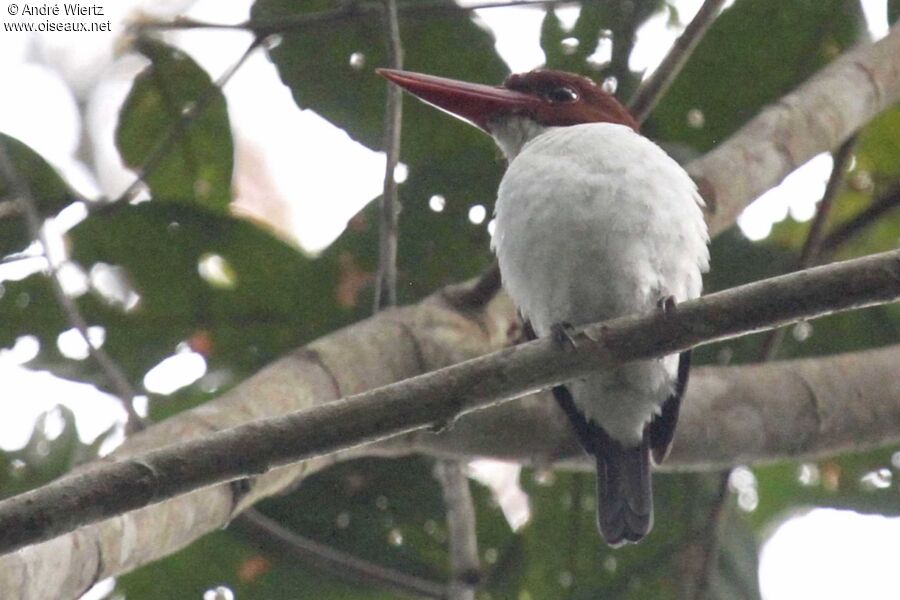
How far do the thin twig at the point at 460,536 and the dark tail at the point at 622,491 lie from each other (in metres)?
0.30

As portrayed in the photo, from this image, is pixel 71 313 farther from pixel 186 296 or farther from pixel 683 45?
pixel 683 45

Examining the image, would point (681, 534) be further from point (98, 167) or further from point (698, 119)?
point (98, 167)

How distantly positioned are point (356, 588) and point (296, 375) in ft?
3.67

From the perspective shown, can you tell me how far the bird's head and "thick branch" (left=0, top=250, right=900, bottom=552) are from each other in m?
1.39

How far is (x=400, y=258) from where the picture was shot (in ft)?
11.5

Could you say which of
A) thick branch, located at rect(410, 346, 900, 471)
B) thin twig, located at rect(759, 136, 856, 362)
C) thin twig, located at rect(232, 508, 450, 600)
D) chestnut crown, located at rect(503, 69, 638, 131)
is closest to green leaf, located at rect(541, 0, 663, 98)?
chestnut crown, located at rect(503, 69, 638, 131)

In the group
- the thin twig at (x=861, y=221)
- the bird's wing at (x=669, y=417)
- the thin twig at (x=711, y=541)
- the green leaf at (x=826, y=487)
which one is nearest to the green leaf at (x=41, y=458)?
the bird's wing at (x=669, y=417)

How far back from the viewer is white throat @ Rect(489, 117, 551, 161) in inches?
135

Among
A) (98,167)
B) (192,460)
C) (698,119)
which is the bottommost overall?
(192,460)

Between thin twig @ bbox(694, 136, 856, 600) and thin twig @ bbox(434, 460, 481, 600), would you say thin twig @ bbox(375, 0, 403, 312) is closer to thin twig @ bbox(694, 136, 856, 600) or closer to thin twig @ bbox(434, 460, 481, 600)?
thin twig @ bbox(434, 460, 481, 600)

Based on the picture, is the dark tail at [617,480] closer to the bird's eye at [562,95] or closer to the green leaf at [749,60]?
the bird's eye at [562,95]

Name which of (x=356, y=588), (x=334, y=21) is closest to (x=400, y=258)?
(x=334, y=21)

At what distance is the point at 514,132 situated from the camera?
3.46 meters

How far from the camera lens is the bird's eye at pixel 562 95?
340 centimetres
